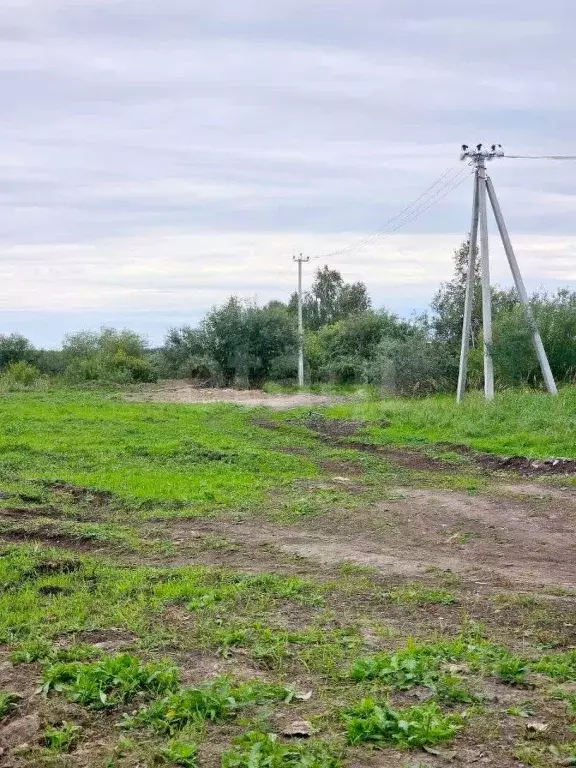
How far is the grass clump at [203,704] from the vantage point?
3.93 m

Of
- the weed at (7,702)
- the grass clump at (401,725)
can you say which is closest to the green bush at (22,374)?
the weed at (7,702)

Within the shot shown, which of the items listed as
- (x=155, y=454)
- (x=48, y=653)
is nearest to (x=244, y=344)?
(x=155, y=454)

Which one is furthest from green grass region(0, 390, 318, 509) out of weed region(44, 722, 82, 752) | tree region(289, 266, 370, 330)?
tree region(289, 266, 370, 330)

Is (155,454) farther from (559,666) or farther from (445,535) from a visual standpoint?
(559,666)

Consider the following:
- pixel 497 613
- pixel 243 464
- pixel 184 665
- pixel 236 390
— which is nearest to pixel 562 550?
pixel 497 613

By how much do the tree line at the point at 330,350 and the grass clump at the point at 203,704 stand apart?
18.9 metres

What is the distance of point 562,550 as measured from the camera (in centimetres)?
771

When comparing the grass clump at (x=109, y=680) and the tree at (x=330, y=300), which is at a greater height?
the tree at (x=330, y=300)

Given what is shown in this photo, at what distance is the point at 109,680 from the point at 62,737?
0.54 meters

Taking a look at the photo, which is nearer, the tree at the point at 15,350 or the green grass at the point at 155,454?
the green grass at the point at 155,454

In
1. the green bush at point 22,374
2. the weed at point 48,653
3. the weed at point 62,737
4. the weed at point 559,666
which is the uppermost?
the green bush at point 22,374

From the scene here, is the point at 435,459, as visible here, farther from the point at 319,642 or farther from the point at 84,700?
the point at 84,700

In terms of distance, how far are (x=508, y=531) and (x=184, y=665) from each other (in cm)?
491

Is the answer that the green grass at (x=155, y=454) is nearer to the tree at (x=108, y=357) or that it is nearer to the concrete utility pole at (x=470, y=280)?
the concrete utility pole at (x=470, y=280)
